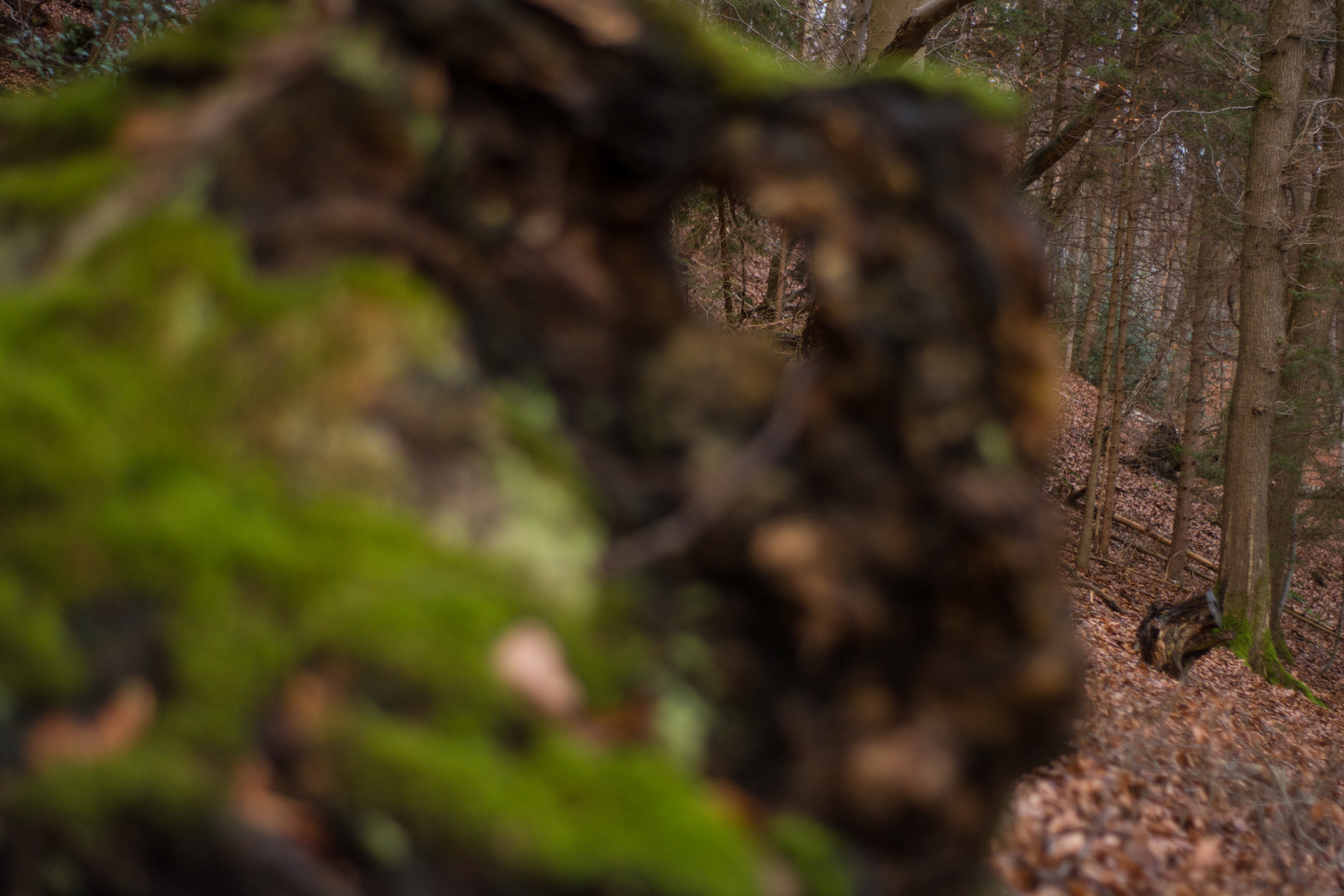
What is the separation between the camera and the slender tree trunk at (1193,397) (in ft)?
47.1

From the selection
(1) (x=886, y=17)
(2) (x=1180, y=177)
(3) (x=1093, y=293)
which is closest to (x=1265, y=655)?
(3) (x=1093, y=293)

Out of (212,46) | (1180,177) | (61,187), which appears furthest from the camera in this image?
(1180,177)

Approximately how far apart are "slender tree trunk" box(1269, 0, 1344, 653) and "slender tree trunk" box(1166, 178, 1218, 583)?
132 centimetres

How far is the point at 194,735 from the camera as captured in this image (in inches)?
61.5

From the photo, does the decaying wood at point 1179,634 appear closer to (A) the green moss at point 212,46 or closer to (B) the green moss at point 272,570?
(B) the green moss at point 272,570

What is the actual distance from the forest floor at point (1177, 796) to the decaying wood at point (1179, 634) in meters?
0.24

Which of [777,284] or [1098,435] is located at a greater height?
[777,284]

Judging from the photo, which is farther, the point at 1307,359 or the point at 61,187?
the point at 1307,359

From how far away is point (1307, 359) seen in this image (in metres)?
12.4

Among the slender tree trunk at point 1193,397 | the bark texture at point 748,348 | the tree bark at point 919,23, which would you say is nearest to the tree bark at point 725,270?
the tree bark at point 919,23

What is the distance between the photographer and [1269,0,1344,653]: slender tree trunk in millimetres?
12023

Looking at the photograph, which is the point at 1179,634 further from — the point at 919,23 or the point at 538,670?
the point at 538,670

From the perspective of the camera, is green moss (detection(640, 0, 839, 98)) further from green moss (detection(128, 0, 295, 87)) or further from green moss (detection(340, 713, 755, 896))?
green moss (detection(340, 713, 755, 896))

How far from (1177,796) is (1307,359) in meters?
10.7
